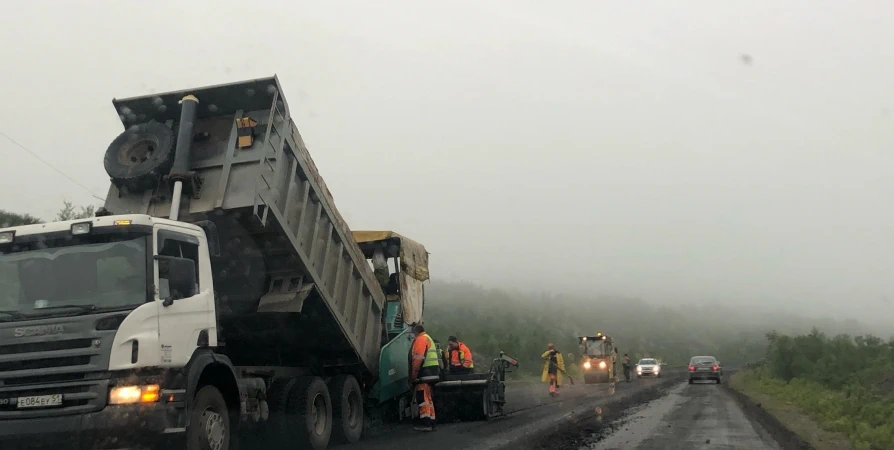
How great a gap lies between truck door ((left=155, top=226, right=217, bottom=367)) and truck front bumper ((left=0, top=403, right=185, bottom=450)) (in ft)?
1.55

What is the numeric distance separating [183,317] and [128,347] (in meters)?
0.73

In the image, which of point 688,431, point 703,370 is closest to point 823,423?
point 688,431

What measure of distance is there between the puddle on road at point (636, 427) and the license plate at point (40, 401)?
610 cm

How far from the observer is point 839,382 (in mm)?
27703

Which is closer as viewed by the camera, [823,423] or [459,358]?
[459,358]

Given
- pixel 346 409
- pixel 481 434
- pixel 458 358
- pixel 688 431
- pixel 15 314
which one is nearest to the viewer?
pixel 15 314

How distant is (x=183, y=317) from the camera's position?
666cm

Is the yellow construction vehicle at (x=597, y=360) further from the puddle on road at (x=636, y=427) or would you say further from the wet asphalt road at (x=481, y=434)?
the wet asphalt road at (x=481, y=434)

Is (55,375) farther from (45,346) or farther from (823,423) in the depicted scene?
(823,423)

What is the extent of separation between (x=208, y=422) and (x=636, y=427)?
782cm

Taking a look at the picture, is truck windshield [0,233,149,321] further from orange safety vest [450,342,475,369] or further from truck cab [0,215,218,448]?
orange safety vest [450,342,475,369]

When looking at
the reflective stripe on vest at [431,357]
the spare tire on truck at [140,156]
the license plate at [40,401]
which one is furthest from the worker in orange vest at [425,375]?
the license plate at [40,401]

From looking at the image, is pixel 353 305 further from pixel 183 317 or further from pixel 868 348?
pixel 868 348

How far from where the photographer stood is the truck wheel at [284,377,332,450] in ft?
30.0
